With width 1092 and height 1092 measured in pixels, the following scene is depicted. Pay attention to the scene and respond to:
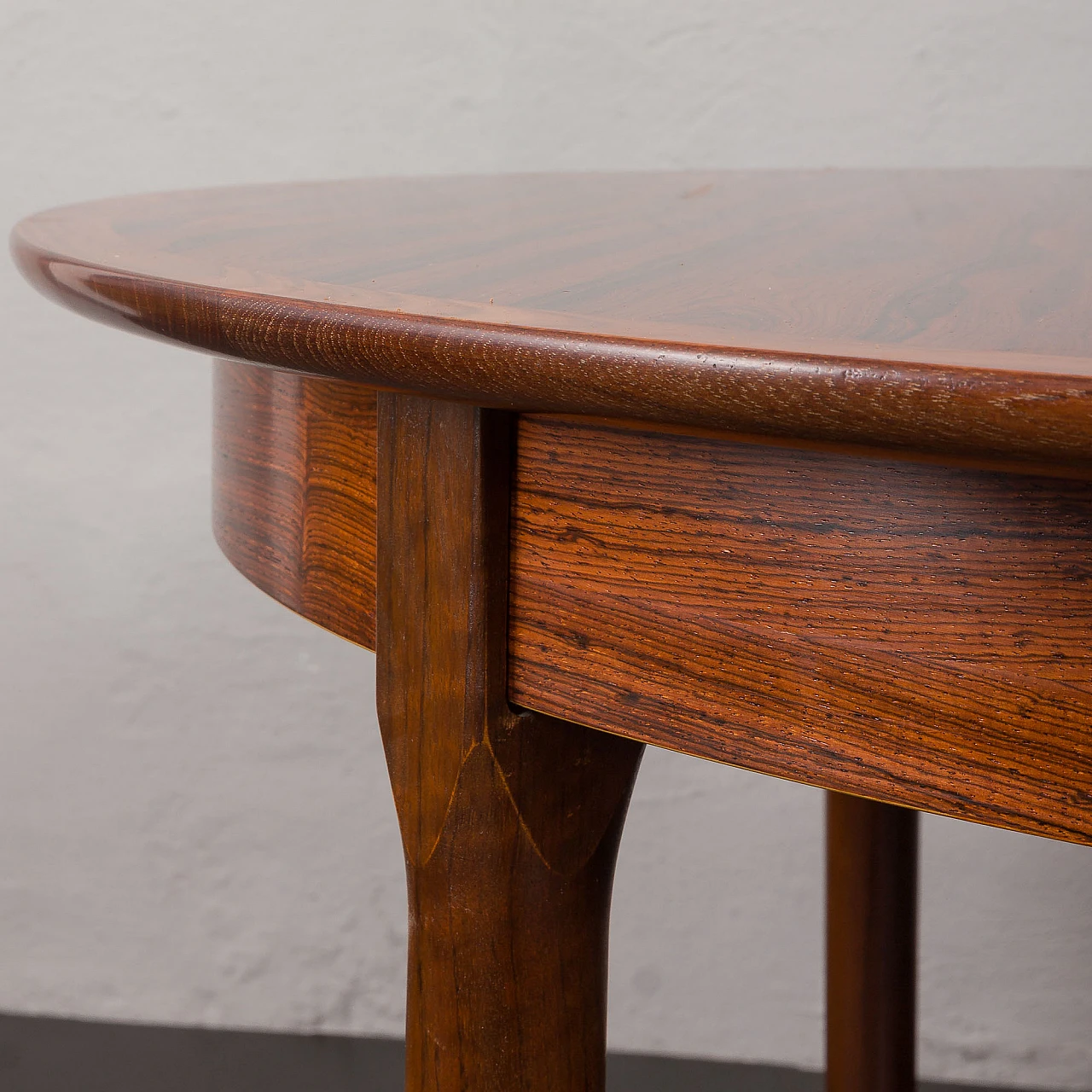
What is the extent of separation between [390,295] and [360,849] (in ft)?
3.72

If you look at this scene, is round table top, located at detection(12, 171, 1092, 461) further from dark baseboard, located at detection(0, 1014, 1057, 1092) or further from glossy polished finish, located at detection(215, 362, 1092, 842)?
dark baseboard, located at detection(0, 1014, 1057, 1092)

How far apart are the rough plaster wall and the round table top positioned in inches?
26.5

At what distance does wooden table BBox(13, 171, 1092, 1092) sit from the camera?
25cm

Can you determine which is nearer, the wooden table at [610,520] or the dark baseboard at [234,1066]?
the wooden table at [610,520]

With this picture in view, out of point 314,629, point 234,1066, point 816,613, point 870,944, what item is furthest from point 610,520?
point 234,1066

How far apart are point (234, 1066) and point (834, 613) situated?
1.25 m

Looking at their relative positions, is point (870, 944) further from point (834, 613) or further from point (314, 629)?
point (314, 629)

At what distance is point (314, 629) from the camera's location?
Answer: 4.34ft

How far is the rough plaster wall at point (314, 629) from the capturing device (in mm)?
1217

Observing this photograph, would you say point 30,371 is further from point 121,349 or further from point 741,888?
point 741,888

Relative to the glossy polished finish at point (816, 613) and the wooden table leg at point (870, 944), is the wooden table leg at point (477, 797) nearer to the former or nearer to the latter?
the glossy polished finish at point (816, 613)

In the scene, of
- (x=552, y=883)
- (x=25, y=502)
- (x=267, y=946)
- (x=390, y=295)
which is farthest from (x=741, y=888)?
(x=390, y=295)

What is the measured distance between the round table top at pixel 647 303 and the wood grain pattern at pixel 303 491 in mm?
43

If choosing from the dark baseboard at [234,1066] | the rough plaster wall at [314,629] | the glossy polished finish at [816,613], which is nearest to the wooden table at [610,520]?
the glossy polished finish at [816,613]
